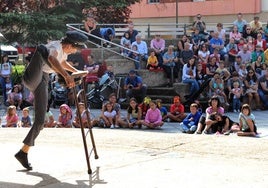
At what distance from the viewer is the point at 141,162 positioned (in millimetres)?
7250

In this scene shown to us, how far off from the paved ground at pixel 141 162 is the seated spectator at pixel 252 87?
8.52m

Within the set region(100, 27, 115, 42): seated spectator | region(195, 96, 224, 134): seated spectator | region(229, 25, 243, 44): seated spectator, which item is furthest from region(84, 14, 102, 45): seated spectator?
region(195, 96, 224, 134): seated spectator

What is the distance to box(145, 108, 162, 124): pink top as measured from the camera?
14.1m

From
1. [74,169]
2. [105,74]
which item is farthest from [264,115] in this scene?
[74,169]

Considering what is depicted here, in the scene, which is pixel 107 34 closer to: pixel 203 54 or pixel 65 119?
pixel 203 54

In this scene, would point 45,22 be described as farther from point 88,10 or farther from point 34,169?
point 34,169

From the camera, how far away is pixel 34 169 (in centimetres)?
691

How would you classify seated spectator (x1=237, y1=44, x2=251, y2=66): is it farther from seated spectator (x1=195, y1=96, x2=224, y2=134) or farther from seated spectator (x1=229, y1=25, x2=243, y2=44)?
seated spectator (x1=195, y1=96, x2=224, y2=134)

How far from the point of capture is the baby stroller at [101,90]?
17.8 meters

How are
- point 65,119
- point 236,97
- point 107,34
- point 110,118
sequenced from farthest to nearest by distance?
point 107,34 → point 236,97 → point 110,118 → point 65,119

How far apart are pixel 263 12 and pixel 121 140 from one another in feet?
87.0

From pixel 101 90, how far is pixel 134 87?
1.15m

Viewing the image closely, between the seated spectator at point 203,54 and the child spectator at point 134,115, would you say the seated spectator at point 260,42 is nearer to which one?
the seated spectator at point 203,54

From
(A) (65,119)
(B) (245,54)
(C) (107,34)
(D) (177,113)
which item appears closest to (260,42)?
(B) (245,54)
